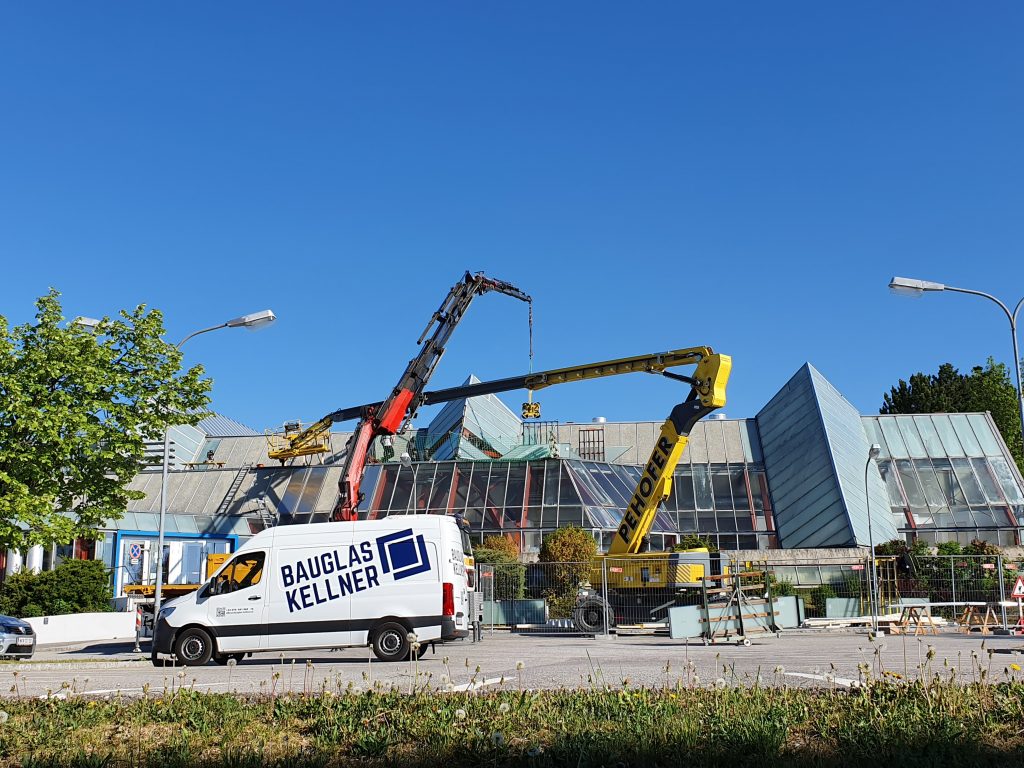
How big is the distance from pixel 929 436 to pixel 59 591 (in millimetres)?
41678

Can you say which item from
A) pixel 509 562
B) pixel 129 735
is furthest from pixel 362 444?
pixel 129 735

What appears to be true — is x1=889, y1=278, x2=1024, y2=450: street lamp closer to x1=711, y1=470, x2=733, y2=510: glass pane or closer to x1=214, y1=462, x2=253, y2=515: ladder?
x1=711, y1=470, x2=733, y2=510: glass pane

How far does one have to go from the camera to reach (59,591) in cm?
3191

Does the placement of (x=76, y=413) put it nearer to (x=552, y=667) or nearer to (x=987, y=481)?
(x=552, y=667)

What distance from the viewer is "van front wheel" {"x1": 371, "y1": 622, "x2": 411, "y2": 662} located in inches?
718

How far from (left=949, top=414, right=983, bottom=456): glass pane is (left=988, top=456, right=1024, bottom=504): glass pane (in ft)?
3.78

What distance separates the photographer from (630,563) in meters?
27.0

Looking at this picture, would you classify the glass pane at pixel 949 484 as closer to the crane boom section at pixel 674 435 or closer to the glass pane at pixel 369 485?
the crane boom section at pixel 674 435

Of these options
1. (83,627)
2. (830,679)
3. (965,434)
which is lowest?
(83,627)

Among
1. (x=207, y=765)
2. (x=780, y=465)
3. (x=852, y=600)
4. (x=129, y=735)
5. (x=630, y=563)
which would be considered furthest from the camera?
(x=780, y=465)

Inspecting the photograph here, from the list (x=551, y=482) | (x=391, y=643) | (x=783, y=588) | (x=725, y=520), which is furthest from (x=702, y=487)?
(x=391, y=643)

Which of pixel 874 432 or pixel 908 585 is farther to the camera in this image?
pixel 874 432

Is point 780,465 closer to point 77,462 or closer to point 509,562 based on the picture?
point 509,562

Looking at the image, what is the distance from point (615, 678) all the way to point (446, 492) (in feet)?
103
